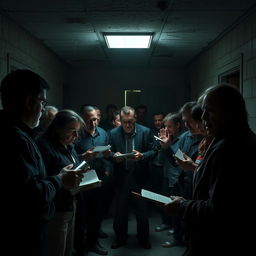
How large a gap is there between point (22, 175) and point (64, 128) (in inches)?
36.5

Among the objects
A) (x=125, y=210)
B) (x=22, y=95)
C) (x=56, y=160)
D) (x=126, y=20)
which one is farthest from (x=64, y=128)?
(x=126, y=20)

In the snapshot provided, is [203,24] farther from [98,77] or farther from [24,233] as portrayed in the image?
[98,77]

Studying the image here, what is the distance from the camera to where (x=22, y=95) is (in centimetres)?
139

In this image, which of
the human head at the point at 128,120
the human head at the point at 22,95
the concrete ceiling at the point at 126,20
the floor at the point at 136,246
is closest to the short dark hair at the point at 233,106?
the human head at the point at 22,95

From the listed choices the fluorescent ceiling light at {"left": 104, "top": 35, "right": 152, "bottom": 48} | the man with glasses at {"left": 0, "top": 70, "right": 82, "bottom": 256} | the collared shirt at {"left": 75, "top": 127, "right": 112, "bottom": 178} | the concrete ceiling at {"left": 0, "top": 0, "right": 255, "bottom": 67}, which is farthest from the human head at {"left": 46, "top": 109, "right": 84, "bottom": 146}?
the fluorescent ceiling light at {"left": 104, "top": 35, "right": 152, "bottom": 48}

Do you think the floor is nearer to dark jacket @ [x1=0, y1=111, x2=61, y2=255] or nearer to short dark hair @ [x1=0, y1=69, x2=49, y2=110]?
dark jacket @ [x1=0, y1=111, x2=61, y2=255]

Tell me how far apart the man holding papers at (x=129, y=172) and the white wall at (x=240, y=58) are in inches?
45.9

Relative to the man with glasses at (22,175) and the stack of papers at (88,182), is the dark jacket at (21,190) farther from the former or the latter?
the stack of papers at (88,182)

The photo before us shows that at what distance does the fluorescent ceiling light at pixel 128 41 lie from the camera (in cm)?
421

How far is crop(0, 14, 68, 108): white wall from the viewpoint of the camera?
3254 mm

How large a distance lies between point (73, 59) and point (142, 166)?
328cm

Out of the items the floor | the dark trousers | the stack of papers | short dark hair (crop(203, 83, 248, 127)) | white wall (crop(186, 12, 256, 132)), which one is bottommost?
the floor

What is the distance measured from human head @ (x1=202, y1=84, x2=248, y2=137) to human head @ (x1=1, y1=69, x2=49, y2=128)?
31.7 inches

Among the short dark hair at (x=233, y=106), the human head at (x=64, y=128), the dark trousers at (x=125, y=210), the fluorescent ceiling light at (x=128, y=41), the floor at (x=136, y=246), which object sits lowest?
the floor at (x=136, y=246)
